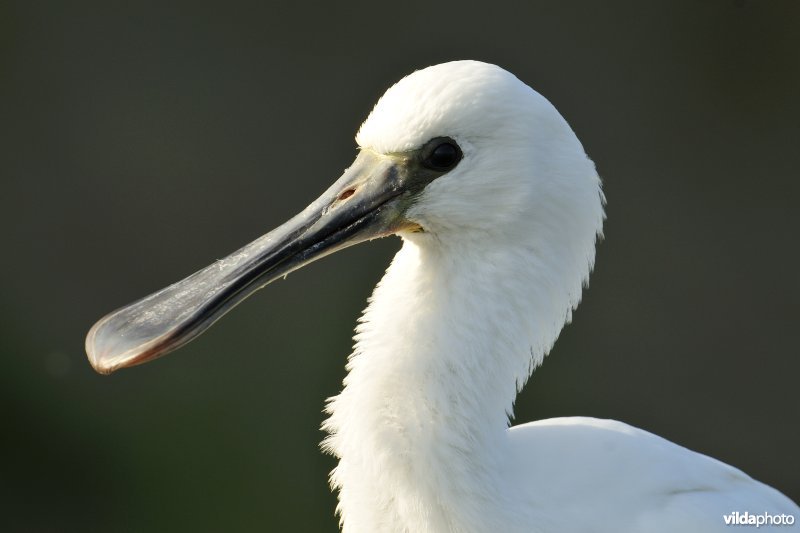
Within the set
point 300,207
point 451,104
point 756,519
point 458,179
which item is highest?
point 300,207

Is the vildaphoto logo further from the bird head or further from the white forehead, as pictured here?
the white forehead

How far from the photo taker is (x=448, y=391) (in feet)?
6.87

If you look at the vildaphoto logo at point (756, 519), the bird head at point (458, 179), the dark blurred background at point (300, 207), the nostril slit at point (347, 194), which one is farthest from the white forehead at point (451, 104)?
the dark blurred background at point (300, 207)

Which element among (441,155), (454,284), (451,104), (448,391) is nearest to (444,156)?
(441,155)

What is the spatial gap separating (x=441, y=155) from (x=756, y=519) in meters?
1.05

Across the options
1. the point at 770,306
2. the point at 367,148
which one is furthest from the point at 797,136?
the point at 367,148

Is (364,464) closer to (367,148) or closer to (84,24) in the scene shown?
(367,148)

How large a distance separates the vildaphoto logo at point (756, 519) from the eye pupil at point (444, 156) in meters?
0.94

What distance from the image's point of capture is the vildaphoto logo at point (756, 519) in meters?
2.40

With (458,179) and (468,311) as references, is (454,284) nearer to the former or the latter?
(468,311)

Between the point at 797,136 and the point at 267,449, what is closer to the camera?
the point at 267,449

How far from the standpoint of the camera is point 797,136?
515cm

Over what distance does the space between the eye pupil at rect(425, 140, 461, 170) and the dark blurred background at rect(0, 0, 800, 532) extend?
110 inches

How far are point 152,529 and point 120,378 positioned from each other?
0.68 meters
